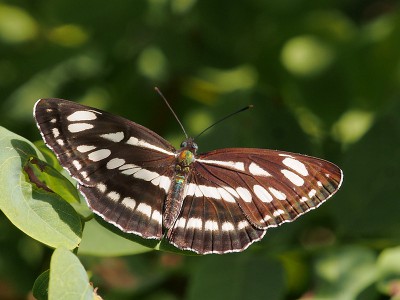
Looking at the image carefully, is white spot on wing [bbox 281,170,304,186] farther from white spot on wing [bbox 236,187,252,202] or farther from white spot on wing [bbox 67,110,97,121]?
white spot on wing [bbox 67,110,97,121]

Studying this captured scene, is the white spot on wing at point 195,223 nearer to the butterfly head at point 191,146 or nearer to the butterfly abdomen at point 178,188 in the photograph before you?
the butterfly abdomen at point 178,188

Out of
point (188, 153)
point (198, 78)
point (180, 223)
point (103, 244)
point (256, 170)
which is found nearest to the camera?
point (103, 244)

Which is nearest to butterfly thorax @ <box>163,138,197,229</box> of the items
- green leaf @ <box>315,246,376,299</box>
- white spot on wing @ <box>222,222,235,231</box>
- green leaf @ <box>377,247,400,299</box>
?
white spot on wing @ <box>222,222,235,231</box>

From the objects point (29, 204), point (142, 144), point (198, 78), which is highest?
point (198, 78)

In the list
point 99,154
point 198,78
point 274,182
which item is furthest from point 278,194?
point 198,78

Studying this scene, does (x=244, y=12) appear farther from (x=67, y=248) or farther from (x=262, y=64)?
(x=67, y=248)

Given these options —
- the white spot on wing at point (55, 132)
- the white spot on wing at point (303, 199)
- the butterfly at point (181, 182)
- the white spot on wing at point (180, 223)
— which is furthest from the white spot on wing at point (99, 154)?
the white spot on wing at point (303, 199)

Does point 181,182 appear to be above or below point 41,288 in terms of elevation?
above

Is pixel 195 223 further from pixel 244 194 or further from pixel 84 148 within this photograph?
pixel 84 148
